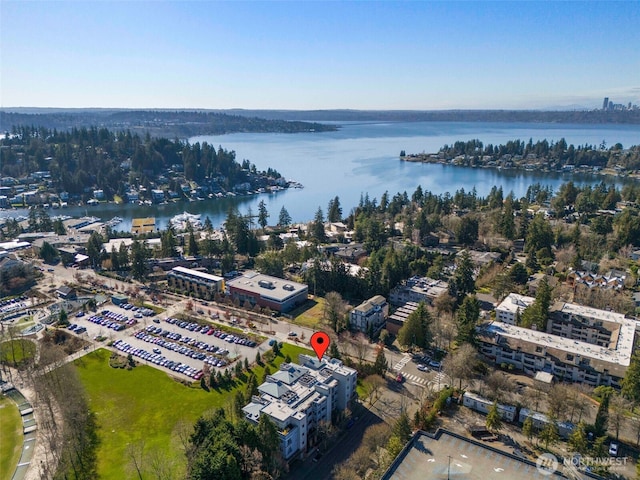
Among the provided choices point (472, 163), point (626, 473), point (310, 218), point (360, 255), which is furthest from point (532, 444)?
point (472, 163)

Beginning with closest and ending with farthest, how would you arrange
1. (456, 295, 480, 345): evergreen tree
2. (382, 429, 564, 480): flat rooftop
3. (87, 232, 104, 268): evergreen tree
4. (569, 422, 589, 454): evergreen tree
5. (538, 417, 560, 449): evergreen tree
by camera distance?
(382, 429, 564, 480): flat rooftop → (569, 422, 589, 454): evergreen tree → (538, 417, 560, 449): evergreen tree → (456, 295, 480, 345): evergreen tree → (87, 232, 104, 268): evergreen tree

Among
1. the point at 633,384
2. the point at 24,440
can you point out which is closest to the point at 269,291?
the point at 24,440

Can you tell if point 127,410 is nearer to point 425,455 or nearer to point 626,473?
point 425,455

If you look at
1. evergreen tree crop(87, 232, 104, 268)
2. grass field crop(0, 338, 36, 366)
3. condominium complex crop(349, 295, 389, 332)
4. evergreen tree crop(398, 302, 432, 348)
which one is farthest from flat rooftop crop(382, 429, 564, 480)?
evergreen tree crop(87, 232, 104, 268)

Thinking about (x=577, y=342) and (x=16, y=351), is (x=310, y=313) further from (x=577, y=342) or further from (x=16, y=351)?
(x=16, y=351)

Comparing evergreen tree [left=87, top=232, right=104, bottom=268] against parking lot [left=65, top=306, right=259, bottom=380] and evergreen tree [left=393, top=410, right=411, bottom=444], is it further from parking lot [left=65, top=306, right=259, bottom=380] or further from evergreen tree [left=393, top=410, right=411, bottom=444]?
evergreen tree [left=393, top=410, right=411, bottom=444]

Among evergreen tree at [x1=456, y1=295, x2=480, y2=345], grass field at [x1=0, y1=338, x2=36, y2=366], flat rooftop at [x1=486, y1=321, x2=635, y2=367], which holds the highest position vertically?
evergreen tree at [x1=456, y1=295, x2=480, y2=345]

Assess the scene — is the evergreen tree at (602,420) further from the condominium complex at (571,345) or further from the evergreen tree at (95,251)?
the evergreen tree at (95,251)
